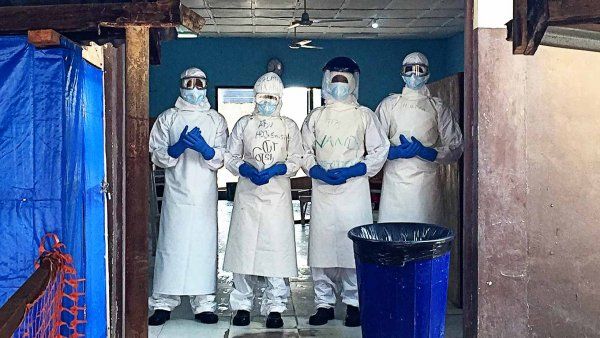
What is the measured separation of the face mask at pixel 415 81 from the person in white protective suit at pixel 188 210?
119 centimetres

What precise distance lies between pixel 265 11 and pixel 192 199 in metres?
5.59

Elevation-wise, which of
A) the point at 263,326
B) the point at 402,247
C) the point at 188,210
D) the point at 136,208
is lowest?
the point at 263,326

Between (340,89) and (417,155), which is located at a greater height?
(340,89)

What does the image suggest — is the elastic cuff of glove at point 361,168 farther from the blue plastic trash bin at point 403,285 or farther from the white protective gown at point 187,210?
the white protective gown at point 187,210

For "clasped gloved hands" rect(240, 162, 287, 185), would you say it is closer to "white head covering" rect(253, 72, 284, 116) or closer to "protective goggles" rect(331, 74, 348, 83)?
"white head covering" rect(253, 72, 284, 116)

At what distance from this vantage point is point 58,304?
8.27 ft

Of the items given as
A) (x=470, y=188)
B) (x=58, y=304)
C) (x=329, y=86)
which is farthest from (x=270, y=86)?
(x=58, y=304)

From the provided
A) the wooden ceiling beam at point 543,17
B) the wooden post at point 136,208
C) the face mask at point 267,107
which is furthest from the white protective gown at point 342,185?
the wooden ceiling beam at point 543,17

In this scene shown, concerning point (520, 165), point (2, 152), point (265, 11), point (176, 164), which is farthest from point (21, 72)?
point (265, 11)

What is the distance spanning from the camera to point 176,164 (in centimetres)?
407

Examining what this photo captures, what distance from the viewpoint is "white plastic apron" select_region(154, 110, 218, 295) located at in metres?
4.03

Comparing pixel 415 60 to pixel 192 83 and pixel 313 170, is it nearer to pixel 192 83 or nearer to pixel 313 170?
pixel 313 170

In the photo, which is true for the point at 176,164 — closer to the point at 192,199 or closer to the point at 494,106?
the point at 192,199

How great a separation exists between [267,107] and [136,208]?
148cm
